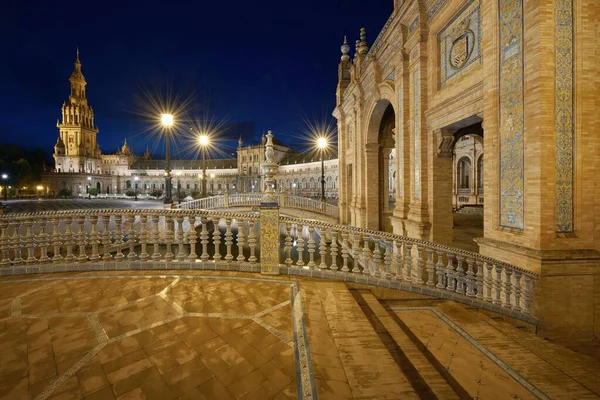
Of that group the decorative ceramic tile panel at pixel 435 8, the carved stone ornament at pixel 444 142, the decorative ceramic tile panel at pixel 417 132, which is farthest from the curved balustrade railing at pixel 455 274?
the decorative ceramic tile panel at pixel 435 8

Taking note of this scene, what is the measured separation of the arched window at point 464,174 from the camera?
2771 centimetres

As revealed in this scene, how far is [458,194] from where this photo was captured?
26.4 m

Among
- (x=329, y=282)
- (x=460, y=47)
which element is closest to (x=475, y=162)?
(x=460, y=47)

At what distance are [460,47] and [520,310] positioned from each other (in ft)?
22.7

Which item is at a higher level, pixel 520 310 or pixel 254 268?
pixel 254 268

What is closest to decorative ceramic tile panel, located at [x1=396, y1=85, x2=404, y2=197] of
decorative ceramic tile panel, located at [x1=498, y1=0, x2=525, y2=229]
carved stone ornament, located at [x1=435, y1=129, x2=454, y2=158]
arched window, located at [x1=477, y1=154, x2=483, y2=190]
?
carved stone ornament, located at [x1=435, y1=129, x2=454, y2=158]

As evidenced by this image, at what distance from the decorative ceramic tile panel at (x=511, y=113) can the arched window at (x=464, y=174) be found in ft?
79.2

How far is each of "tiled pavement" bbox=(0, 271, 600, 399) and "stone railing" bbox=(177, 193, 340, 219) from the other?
52.6 ft

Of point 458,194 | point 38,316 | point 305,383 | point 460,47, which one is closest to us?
point 305,383

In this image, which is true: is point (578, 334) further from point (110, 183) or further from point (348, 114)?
point (110, 183)

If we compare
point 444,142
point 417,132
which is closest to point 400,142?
point 417,132

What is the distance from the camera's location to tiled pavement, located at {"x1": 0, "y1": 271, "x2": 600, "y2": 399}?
9.07 feet

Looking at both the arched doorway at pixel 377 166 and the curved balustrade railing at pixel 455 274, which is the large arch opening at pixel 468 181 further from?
the curved balustrade railing at pixel 455 274

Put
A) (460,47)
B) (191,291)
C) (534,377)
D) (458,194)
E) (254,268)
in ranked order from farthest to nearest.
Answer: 1. (458,194)
2. (460,47)
3. (254,268)
4. (191,291)
5. (534,377)
